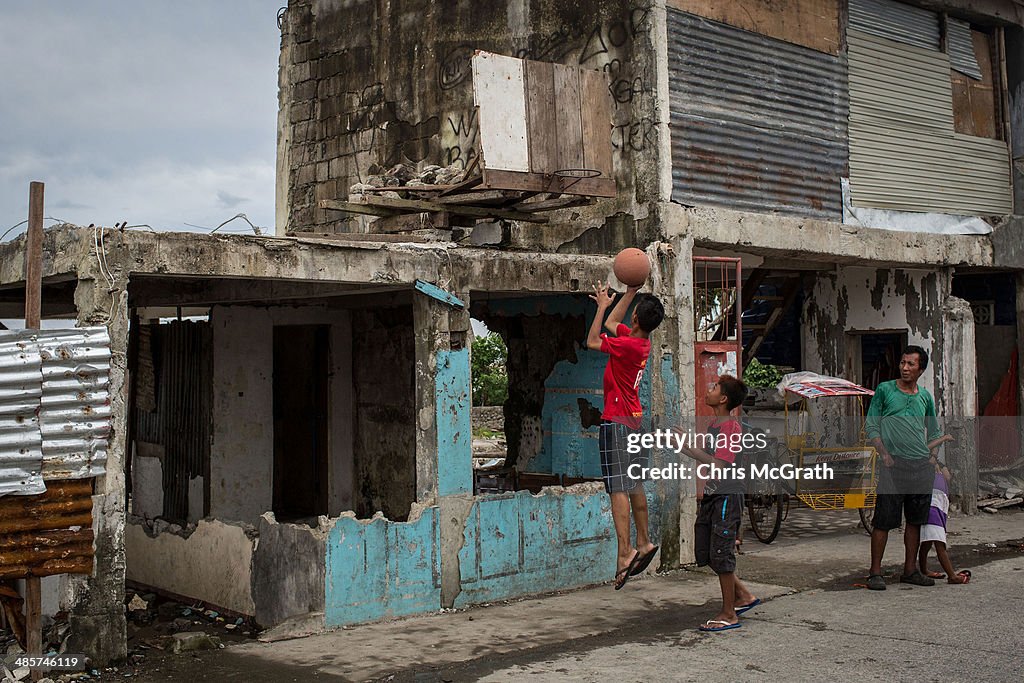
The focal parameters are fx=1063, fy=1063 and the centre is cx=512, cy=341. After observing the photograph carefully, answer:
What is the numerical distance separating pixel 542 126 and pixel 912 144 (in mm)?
5398

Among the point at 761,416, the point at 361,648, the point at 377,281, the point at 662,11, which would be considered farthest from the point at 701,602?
the point at 761,416

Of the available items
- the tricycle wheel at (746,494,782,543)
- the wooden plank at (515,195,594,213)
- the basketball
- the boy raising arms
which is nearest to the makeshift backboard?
the wooden plank at (515,195,594,213)

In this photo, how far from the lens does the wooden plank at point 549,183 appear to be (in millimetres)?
8977

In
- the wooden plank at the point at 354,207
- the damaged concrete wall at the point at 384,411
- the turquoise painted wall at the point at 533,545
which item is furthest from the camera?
the damaged concrete wall at the point at 384,411

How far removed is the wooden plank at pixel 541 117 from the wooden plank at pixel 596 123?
38 centimetres

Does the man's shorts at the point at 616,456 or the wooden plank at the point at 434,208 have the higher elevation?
the wooden plank at the point at 434,208

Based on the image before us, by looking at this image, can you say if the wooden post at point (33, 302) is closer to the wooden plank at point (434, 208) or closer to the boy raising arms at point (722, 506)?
the wooden plank at point (434, 208)

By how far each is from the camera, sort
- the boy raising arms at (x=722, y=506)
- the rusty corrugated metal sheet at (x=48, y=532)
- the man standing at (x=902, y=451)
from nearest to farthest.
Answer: the rusty corrugated metal sheet at (x=48, y=532), the boy raising arms at (x=722, y=506), the man standing at (x=902, y=451)

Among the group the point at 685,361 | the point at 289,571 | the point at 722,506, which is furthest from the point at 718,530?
the point at 289,571

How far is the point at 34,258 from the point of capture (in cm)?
643

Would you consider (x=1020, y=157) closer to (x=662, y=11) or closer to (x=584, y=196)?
(x=662, y=11)

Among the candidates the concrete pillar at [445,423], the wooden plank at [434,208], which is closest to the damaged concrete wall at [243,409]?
the wooden plank at [434,208]

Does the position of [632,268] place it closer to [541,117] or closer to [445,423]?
[445,423]

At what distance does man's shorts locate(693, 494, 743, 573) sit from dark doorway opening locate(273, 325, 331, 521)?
517cm
